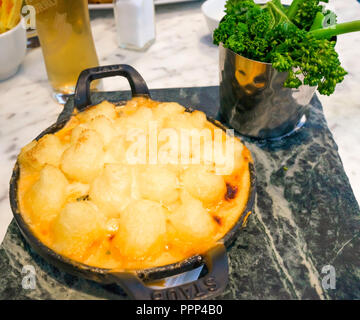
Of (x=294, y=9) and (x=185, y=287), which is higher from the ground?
(x=294, y=9)

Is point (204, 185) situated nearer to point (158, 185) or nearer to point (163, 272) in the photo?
point (158, 185)

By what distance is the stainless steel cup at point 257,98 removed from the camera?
0.99 meters

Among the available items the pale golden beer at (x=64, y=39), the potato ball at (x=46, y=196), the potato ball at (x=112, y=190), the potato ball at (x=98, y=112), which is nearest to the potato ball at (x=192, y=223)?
the potato ball at (x=112, y=190)

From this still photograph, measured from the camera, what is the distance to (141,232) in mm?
639

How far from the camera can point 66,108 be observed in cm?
123

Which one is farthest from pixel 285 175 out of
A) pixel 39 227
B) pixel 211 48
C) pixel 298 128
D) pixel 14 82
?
pixel 14 82

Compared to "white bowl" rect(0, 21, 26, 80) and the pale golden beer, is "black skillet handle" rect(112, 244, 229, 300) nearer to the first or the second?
the pale golden beer

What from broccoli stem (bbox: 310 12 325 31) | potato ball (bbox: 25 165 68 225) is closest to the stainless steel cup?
broccoli stem (bbox: 310 12 325 31)

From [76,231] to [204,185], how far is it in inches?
10.4

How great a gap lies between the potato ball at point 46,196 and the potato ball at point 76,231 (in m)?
0.03

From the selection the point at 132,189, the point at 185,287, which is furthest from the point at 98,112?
the point at 185,287

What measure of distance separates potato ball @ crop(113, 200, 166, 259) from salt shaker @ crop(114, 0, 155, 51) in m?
0.99
